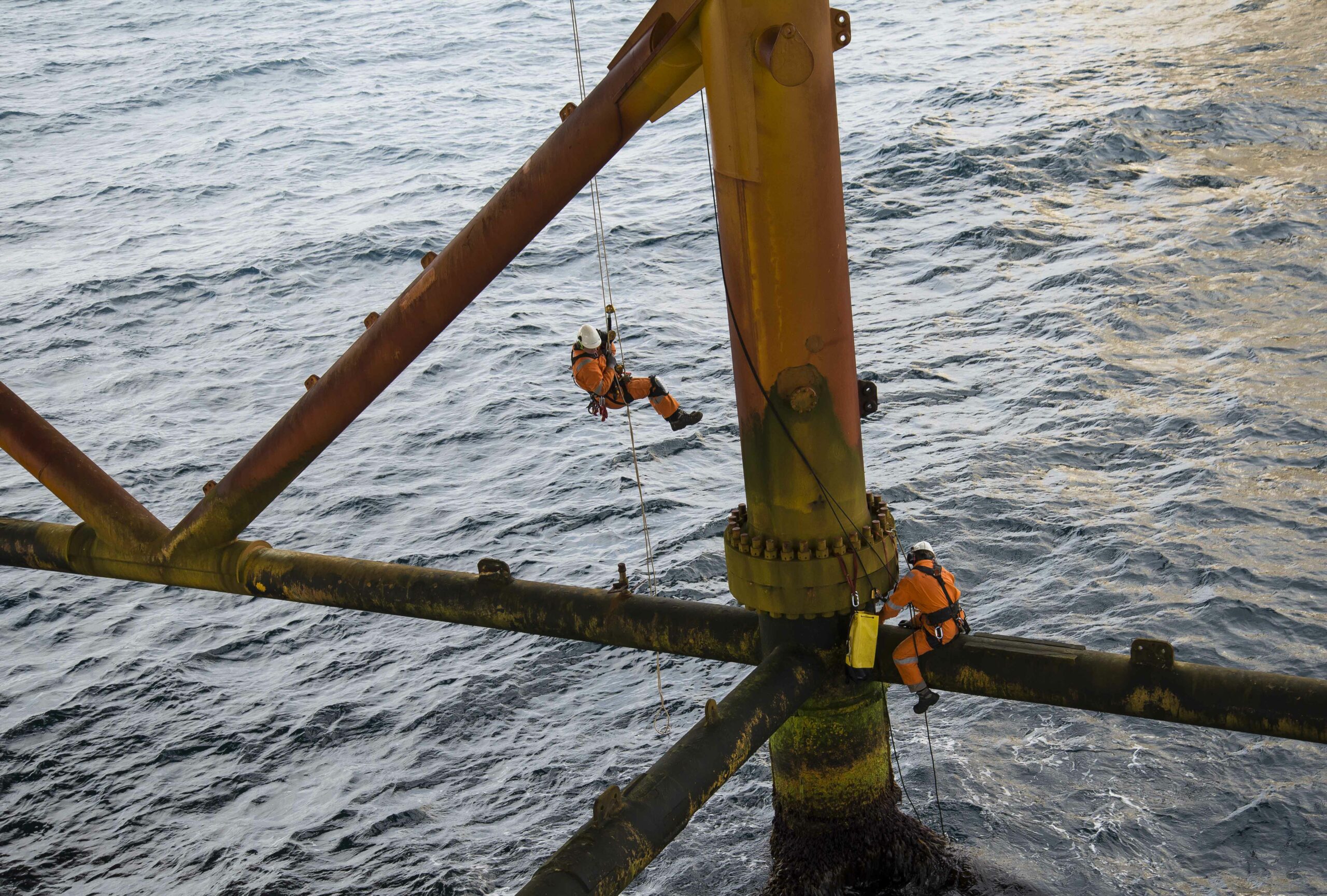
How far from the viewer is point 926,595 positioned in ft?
21.6

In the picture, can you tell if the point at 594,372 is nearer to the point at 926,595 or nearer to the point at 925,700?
the point at 926,595

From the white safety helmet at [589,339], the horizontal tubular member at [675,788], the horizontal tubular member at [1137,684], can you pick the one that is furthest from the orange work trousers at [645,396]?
the horizontal tubular member at [1137,684]

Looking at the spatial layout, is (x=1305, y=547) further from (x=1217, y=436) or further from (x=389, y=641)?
(x=389, y=641)

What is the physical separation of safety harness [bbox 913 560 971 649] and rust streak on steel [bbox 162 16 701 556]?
2.71 meters

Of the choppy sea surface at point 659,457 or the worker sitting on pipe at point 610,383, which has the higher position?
the worker sitting on pipe at point 610,383

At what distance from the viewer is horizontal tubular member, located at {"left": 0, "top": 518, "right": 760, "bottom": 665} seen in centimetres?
712

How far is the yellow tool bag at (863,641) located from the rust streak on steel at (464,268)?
8.33 ft

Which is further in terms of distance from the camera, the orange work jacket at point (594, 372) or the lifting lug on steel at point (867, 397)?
the orange work jacket at point (594, 372)

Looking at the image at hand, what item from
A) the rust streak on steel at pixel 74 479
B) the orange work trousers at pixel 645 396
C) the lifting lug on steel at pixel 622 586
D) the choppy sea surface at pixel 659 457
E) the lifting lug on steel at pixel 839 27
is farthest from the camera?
the choppy sea surface at pixel 659 457

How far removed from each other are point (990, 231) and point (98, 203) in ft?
62.7

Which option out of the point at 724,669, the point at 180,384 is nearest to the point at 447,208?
the point at 180,384

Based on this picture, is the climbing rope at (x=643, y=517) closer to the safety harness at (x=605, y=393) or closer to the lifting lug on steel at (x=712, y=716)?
the safety harness at (x=605, y=393)

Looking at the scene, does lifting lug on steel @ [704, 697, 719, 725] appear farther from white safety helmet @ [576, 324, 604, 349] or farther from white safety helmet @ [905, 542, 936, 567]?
white safety helmet @ [576, 324, 604, 349]

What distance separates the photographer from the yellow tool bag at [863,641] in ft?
21.5
